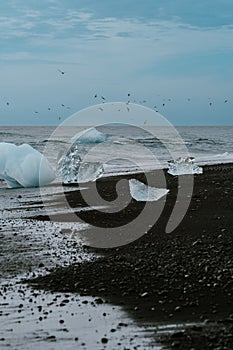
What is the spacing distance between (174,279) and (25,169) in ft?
37.8

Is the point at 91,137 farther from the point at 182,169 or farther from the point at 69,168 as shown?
the point at 69,168

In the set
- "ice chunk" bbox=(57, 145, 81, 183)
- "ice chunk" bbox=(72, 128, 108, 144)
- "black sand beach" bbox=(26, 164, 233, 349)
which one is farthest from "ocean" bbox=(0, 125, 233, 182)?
"black sand beach" bbox=(26, 164, 233, 349)

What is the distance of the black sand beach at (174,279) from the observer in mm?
5459

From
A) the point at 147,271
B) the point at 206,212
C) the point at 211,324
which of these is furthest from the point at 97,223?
the point at 211,324

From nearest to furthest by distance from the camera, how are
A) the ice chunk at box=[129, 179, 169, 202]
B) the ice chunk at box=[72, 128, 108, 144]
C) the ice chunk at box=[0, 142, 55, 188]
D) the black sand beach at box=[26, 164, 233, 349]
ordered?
1. the black sand beach at box=[26, 164, 233, 349]
2. the ice chunk at box=[129, 179, 169, 202]
3. the ice chunk at box=[0, 142, 55, 188]
4. the ice chunk at box=[72, 128, 108, 144]

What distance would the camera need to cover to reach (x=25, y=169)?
17.8 m

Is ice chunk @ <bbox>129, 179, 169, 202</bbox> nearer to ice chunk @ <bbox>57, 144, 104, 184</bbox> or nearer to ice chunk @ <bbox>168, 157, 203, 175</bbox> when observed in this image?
ice chunk @ <bbox>57, 144, 104, 184</bbox>

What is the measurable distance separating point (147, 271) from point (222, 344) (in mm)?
2539

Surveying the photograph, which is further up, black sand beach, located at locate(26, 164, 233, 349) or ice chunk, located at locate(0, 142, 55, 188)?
ice chunk, located at locate(0, 142, 55, 188)

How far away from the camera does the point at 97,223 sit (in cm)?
1122

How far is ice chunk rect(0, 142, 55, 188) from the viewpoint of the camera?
58.5ft

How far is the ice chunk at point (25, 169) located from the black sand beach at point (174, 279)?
724cm

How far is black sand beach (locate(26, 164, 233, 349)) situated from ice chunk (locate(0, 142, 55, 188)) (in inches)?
285

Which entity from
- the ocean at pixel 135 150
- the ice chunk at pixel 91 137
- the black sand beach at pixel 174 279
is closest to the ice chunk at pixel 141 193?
the black sand beach at pixel 174 279
